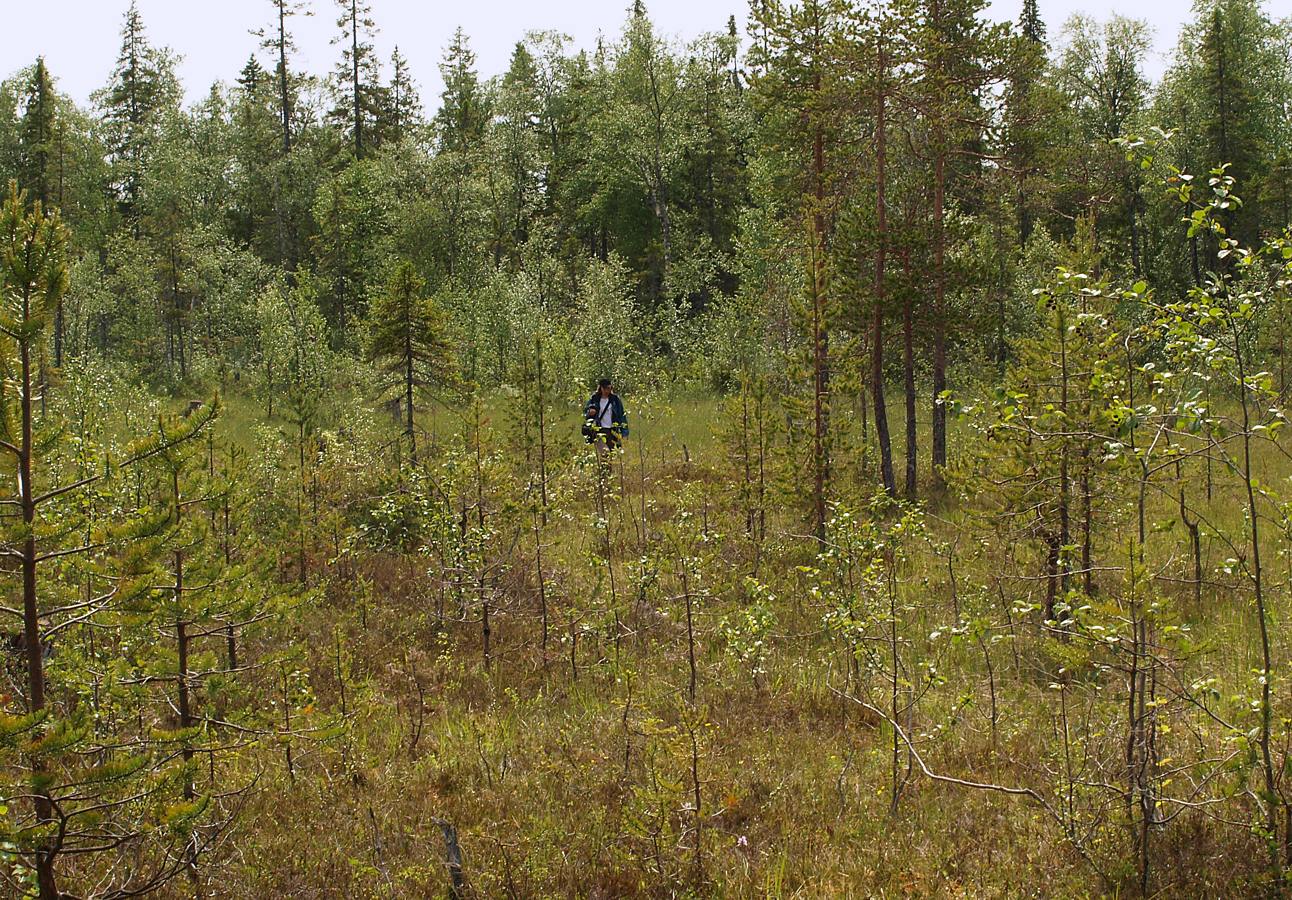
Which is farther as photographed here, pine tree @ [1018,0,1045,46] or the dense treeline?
pine tree @ [1018,0,1045,46]

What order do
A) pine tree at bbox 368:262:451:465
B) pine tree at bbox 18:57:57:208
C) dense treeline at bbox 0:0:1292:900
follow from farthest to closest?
pine tree at bbox 18:57:57:208 < pine tree at bbox 368:262:451:465 < dense treeline at bbox 0:0:1292:900

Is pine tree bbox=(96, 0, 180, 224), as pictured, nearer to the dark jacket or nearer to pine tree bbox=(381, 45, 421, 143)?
pine tree bbox=(381, 45, 421, 143)

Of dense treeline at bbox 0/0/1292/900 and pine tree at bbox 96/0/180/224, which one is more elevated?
pine tree at bbox 96/0/180/224

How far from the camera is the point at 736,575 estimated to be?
12.5 metres

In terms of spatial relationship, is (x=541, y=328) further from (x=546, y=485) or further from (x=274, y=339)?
(x=546, y=485)

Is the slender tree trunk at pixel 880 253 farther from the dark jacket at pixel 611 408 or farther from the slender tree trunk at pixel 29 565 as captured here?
the slender tree trunk at pixel 29 565

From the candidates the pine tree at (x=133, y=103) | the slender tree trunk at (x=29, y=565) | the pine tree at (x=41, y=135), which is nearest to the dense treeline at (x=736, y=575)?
the slender tree trunk at (x=29, y=565)

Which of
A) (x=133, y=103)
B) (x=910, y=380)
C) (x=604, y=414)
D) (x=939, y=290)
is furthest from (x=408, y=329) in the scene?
(x=133, y=103)

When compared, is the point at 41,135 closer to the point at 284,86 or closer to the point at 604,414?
the point at 284,86

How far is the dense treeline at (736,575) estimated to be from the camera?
4.89 metres

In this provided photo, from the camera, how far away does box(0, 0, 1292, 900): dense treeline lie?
4895mm

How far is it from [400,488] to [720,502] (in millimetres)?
5441

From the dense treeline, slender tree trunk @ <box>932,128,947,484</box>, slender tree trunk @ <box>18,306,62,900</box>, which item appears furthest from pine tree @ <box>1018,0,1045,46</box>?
slender tree trunk @ <box>18,306,62,900</box>

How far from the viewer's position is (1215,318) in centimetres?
461
